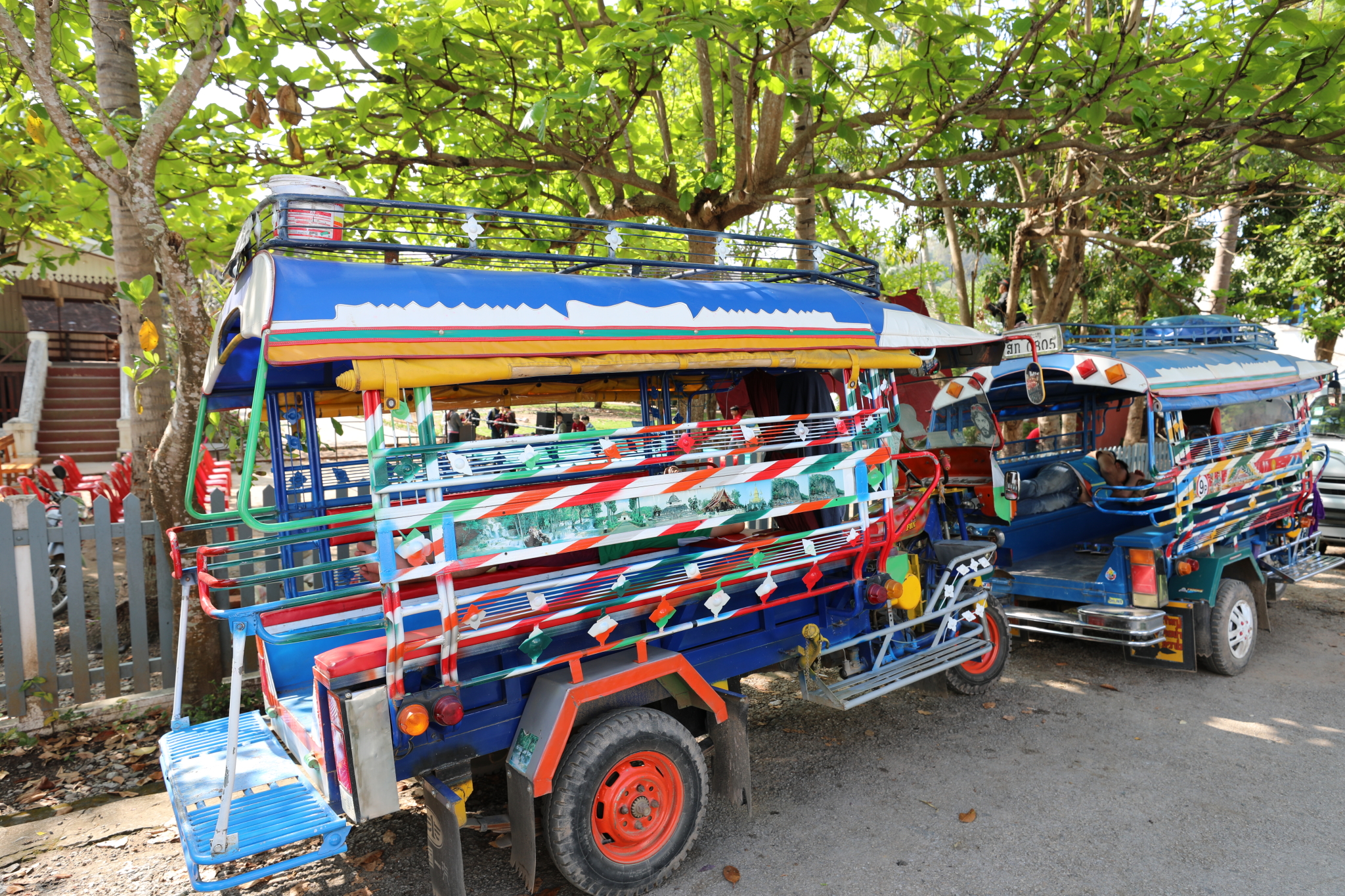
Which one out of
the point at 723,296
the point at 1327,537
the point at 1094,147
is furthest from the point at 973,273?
the point at 723,296

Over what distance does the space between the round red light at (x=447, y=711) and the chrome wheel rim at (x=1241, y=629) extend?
6523mm

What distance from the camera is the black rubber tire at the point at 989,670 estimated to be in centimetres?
631

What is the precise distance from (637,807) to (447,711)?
1.13 metres

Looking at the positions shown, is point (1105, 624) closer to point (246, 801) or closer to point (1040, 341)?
point (1040, 341)

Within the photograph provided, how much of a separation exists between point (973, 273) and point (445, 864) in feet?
52.3

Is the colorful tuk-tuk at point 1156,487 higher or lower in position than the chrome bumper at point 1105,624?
higher

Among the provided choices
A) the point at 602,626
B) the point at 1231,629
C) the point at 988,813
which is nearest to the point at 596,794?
the point at 602,626

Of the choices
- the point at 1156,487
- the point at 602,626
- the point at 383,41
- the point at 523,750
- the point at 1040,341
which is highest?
the point at 383,41

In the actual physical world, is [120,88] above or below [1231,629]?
above

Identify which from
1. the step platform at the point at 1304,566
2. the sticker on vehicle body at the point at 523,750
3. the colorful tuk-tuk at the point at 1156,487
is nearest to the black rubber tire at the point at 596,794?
the sticker on vehicle body at the point at 523,750

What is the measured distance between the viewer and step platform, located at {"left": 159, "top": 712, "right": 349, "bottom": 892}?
323 centimetres

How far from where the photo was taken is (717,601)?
4.21 m

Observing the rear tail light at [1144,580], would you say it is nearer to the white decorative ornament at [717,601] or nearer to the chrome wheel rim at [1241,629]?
the chrome wheel rim at [1241,629]

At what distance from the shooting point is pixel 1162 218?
47.3ft
